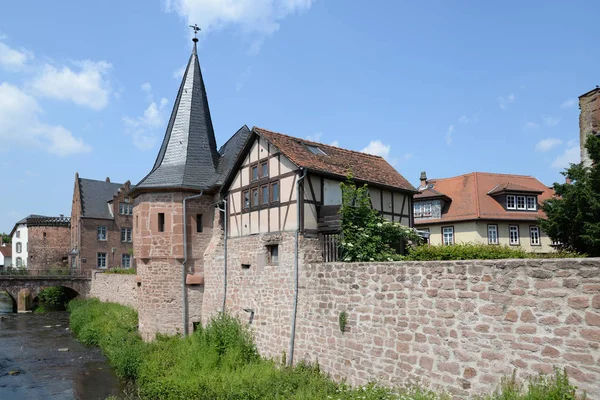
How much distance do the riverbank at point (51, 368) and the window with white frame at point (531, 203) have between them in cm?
2468

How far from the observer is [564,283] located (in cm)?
639

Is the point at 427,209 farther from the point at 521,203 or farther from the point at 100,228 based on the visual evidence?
the point at 100,228

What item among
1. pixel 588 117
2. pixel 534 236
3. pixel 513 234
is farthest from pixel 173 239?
pixel 588 117

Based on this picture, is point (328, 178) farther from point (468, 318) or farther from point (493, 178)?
point (493, 178)

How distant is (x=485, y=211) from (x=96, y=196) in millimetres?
35173

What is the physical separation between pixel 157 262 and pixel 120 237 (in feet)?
95.4

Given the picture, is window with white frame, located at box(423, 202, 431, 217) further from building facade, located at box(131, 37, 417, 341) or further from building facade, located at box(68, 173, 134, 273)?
building facade, located at box(68, 173, 134, 273)

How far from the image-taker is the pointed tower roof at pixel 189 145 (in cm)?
1821

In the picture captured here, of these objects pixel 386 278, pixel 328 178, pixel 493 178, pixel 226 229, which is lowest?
pixel 386 278

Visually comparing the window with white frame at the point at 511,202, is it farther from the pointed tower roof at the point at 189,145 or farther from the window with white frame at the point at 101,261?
the window with white frame at the point at 101,261

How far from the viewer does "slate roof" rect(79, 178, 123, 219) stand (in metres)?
43.8

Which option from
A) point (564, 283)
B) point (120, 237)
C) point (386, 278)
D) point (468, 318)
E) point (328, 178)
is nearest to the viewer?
point (564, 283)

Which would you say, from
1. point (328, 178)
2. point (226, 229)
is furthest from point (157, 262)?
point (328, 178)

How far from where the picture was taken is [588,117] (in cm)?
2508
